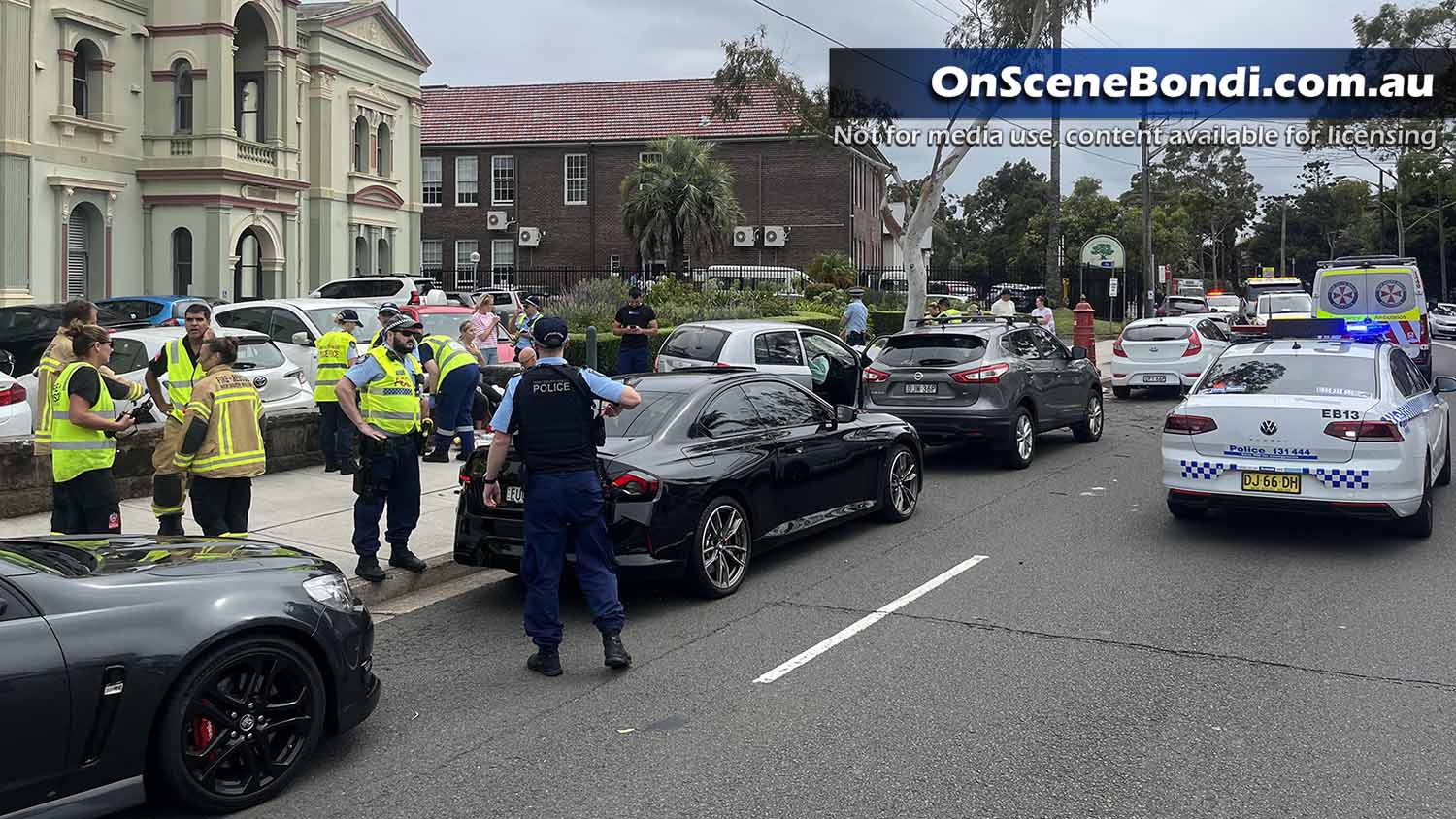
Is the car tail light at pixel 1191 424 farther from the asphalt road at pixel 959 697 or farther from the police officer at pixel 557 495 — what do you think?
the police officer at pixel 557 495

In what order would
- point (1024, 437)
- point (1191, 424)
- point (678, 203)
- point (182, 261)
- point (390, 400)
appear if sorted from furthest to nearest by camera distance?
point (678, 203)
point (182, 261)
point (1024, 437)
point (1191, 424)
point (390, 400)

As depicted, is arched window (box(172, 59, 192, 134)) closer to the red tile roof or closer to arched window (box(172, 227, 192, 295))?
arched window (box(172, 227, 192, 295))

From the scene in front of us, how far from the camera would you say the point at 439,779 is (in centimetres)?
535

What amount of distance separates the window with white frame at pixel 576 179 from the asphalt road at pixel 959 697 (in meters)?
46.1

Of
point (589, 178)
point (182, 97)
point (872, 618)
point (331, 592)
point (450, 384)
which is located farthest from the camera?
point (589, 178)

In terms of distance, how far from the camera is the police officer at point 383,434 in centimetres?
846

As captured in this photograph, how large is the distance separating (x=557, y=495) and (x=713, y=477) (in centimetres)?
184

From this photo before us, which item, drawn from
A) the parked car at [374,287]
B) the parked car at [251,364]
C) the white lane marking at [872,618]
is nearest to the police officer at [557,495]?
the white lane marking at [872,618]

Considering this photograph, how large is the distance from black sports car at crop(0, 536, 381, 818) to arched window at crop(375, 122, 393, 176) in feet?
117

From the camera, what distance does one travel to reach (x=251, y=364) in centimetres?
1388

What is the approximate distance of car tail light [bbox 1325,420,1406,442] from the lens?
9.30 meters

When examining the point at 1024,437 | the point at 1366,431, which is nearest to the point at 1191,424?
the point at 1366,431

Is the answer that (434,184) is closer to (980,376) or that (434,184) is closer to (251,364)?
(251,364)

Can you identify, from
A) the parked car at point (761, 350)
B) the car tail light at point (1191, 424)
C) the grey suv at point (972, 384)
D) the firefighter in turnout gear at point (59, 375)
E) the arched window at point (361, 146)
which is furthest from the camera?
the arched window at point (361, 146)
